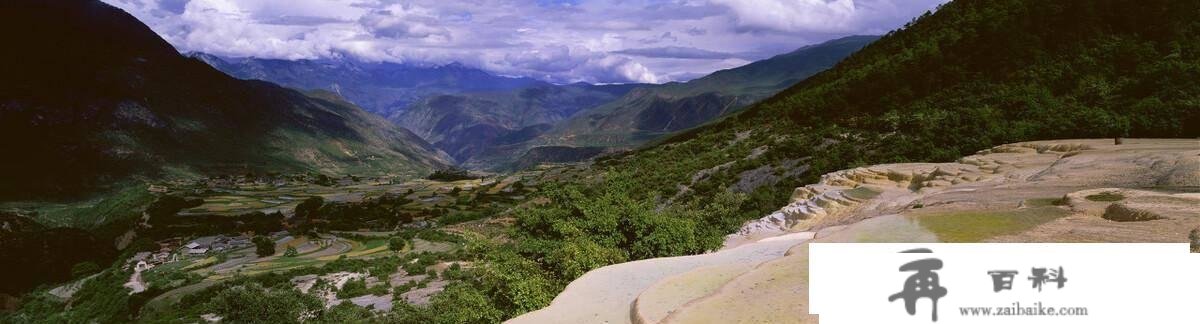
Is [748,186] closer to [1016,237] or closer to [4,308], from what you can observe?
[1016,237]

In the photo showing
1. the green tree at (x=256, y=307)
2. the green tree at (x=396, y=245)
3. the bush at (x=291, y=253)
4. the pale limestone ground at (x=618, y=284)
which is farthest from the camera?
the bush at (x=291, y=253)

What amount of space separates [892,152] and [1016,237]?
131 ft

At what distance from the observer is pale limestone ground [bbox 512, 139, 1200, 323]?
64.6 ft

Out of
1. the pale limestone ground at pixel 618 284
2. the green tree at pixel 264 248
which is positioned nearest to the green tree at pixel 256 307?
the pale limestone ground at pixel 618 284

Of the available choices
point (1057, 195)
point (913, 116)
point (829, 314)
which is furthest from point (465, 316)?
point (913, 116)

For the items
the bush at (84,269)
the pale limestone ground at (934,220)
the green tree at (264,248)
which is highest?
the pale limestone ground at (934,220)

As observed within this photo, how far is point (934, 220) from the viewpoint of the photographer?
89.2 ft

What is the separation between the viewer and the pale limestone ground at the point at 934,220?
1970 centimetres

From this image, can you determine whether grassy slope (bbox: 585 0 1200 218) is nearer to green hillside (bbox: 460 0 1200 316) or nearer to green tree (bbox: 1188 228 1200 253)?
green hillside (bbox: 460 0 1200 316)

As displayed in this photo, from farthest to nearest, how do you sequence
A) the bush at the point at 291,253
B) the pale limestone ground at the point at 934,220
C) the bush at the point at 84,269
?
the bush at the point at 84,269, the bush at the point at 291,253, the pale limestone ground at the point at 934,220

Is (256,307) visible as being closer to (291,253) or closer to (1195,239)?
(1195,239)

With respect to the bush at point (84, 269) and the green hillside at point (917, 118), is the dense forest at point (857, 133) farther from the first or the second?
the bush at point (84, 269)

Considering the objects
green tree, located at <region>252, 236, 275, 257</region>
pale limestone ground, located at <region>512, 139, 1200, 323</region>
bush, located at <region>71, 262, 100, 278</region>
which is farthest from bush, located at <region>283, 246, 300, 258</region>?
pale limestone ground, located at <region>512, 139, 1200, 323</region>

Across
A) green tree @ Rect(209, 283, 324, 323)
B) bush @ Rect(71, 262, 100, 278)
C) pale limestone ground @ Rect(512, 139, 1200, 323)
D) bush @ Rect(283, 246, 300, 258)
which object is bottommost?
bush @ Rect(71, 262, 100, 278)
